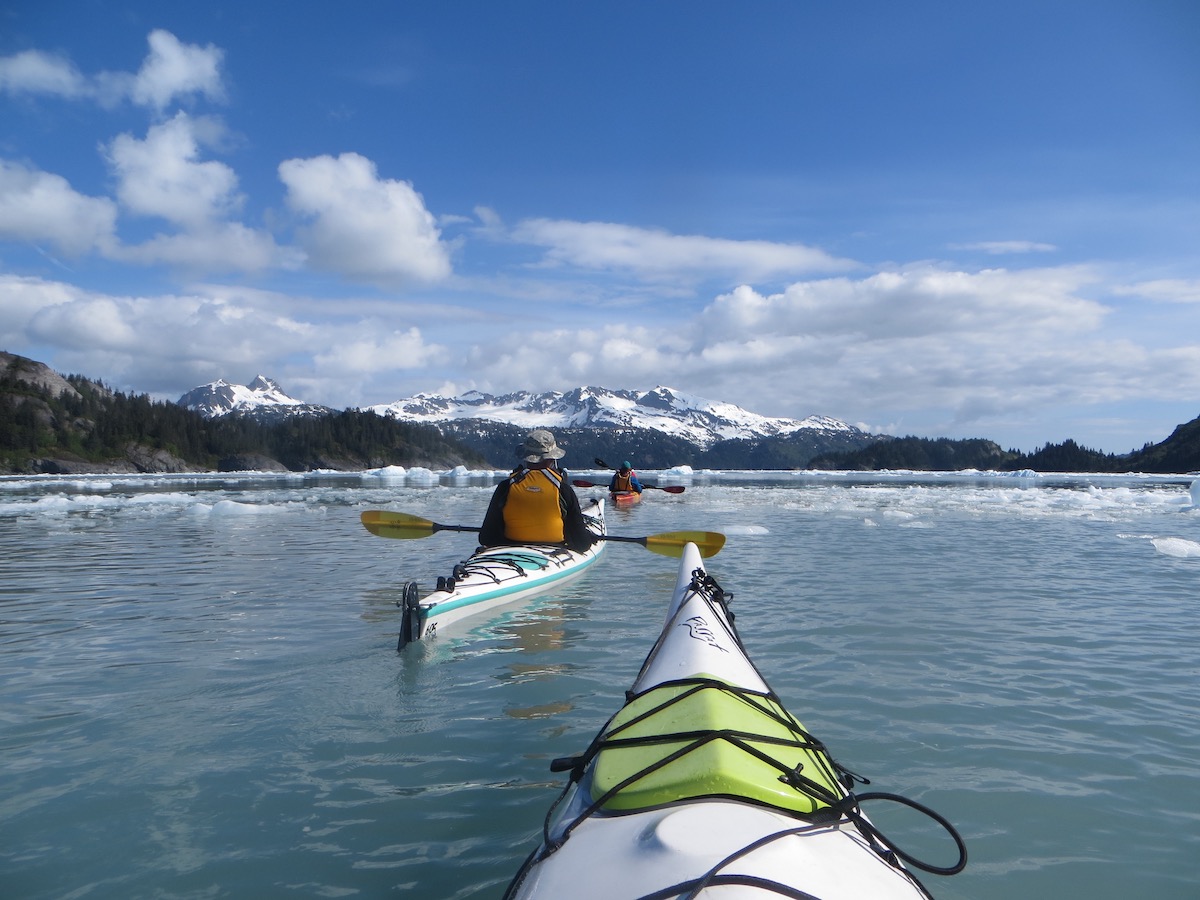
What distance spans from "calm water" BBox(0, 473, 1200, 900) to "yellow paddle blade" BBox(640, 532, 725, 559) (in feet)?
1.87

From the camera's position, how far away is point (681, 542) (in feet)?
32.4

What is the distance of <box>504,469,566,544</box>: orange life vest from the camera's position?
848cm

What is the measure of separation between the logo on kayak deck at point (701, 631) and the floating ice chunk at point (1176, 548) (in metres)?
11.6

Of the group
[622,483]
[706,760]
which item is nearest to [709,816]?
[706,760]

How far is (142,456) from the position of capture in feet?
301

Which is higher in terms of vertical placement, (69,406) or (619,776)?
(69,406)

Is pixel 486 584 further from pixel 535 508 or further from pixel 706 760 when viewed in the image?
pixel 706 760

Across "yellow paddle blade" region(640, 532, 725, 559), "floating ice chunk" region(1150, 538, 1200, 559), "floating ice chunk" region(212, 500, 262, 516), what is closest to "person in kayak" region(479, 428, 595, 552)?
"yellow paddle blade" region(640, 532, 725, 559)

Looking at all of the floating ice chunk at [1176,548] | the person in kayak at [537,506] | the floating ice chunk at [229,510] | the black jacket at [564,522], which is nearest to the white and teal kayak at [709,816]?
the person in kayak at [537,506]

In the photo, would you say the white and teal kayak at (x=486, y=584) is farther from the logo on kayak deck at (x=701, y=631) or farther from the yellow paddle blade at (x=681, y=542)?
the logo on kayak deck at (x=701, y=631)

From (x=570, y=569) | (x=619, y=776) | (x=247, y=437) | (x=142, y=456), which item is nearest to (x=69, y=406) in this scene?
(x=142, y=456)

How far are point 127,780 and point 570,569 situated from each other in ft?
20.4

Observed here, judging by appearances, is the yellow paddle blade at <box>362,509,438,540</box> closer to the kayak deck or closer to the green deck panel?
the kayak deck

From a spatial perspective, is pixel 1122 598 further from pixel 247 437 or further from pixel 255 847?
pixel 247 437
